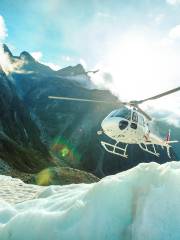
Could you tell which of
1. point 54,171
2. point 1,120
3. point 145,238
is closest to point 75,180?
point 54,171

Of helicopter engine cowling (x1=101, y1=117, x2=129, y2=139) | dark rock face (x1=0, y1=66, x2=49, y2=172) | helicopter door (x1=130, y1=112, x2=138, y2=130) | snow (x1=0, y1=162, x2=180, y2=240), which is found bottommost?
snow (x1=0, y1=162, x2=180, y2=240)

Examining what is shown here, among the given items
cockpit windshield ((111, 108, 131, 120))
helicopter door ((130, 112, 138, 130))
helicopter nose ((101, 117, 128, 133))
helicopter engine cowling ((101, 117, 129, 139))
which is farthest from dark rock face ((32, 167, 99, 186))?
helicopter door ((130, 112, 138, 130))

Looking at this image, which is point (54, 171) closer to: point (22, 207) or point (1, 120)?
point (22, 207)

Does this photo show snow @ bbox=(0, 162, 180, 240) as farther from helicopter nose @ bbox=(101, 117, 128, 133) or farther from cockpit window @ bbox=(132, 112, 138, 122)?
cockpit window @ bbox=(132, 112, 138, 122)

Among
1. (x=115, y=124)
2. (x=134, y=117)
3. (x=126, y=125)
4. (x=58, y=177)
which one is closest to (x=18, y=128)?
(x=134, y=117)

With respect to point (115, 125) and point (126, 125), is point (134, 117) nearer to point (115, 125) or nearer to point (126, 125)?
point (126, 125)

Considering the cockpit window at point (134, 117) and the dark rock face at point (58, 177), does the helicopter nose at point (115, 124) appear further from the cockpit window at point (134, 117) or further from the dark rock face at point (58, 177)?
the dark rock face at point (58, 177)

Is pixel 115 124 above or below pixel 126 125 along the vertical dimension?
below

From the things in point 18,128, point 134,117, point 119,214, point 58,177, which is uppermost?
point 18,128
